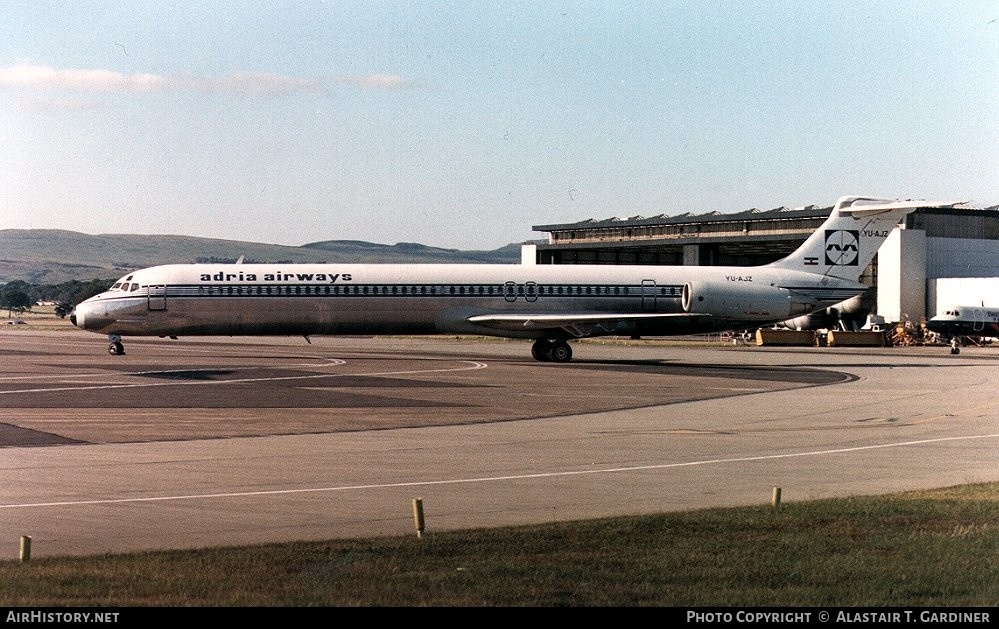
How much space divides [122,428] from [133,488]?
25.1 ft

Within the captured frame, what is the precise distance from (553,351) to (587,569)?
120ft

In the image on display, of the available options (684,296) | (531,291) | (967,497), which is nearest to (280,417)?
(967,497)

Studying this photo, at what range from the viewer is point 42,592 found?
931 centimetres

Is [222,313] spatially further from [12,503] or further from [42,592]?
[42,592]

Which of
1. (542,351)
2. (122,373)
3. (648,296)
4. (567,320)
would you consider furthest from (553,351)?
(122,373)

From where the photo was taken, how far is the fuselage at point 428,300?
45.7m

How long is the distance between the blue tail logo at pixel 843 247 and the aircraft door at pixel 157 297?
2667 cm

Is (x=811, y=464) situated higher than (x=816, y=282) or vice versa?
(x=816, y=282)

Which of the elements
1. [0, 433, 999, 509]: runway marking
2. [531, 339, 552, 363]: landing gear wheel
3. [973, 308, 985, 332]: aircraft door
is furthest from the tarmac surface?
[973, 308, 985, 332]: aircraft door

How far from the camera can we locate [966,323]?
210 feet

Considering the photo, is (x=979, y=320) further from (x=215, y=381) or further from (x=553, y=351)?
(x=215, y=381)

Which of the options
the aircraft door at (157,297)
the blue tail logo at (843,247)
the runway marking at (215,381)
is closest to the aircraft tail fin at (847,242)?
the blue tail logo at (843,247)

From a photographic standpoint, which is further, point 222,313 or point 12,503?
point 222,313
